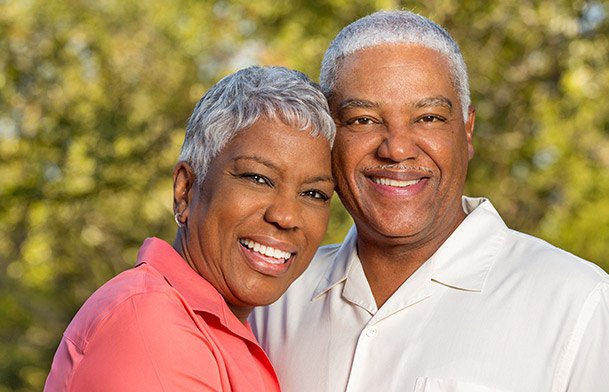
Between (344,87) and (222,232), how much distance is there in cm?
65

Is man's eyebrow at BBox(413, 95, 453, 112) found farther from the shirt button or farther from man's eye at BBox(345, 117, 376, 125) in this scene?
the shirt button

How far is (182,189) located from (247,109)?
0.33 m

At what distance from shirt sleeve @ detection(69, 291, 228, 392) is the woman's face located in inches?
14.9

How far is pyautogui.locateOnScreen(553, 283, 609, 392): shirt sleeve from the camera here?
289 cm

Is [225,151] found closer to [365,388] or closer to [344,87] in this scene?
[344,87]

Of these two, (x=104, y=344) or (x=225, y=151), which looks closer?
(x=104, y=344)

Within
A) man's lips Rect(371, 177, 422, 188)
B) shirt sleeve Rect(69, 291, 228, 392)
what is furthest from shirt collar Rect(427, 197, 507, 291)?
shirt sleeve Rect(69, 291, 228, 392)

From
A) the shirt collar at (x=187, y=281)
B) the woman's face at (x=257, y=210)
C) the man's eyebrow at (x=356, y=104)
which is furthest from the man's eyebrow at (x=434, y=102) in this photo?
the shirt collar at (x=187, y=281)

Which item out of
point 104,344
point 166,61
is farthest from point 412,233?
point 166,61

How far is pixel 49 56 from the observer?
31.8 feet

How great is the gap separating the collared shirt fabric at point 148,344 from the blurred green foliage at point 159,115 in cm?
485

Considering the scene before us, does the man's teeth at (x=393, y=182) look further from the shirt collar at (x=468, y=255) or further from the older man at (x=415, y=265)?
the shirt collar at (x=468, y=255)

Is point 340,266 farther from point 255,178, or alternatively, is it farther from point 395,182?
Answer: point 255,178

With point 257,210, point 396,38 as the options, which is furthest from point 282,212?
point 396,38
